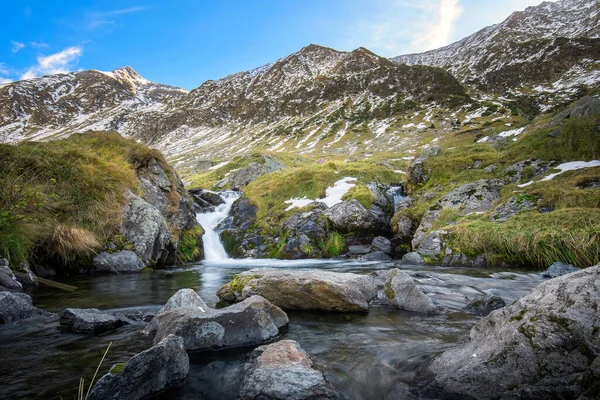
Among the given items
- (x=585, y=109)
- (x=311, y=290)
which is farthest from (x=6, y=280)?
(x=585, y=109)

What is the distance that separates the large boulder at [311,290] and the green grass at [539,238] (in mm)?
5971

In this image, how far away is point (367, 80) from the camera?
454 ft

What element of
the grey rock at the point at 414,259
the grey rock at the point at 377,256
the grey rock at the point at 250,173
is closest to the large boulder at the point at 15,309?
A: the grey rock at the point at 414,259

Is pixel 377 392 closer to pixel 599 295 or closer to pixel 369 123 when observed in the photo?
pixel 599 295

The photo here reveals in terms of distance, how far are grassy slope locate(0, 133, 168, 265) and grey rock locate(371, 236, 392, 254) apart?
11.4 m

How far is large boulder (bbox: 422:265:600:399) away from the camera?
2.57m

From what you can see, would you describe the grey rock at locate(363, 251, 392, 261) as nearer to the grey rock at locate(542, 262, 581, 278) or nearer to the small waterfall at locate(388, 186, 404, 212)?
the small waterfall at locate(388, 186, 404, 212)

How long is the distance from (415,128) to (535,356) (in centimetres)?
9000

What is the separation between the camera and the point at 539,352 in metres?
2.80

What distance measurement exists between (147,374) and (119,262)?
1008cm

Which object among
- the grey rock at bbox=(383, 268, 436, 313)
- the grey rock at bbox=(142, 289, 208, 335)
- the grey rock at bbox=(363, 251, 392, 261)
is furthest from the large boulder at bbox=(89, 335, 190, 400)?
the grey rock at bbox=(363, 251, 392, 261)

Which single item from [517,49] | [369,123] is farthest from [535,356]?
[517,49]

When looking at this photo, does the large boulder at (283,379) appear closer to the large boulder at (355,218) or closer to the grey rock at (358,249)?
the grey rock at (358,249)

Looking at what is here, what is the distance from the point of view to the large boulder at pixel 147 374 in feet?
10.1
